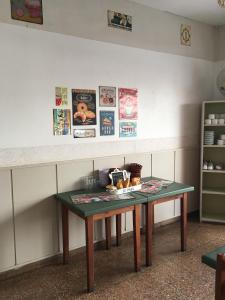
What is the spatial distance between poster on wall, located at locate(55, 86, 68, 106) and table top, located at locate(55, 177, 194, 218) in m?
0.91

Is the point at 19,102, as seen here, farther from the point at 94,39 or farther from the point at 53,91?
the point at 94,39

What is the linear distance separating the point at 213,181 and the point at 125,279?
208 centimetres

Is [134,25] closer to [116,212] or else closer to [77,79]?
[77,79]

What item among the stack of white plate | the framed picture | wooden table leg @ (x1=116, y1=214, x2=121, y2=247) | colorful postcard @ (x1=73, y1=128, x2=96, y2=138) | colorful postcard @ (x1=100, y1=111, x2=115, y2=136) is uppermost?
the framed picture

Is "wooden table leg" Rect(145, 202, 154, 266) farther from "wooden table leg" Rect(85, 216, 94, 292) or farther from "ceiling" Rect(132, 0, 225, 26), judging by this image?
"ceiling" Rect(132, 0, 225, 26)

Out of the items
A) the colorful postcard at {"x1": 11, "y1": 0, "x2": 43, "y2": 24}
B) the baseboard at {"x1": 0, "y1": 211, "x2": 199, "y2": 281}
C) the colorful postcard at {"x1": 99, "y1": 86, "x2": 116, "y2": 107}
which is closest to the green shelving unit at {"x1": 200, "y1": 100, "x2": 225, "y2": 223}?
the baseboard at {"x1": 0, "y1": 211, "x2": 199, "y2": 281}

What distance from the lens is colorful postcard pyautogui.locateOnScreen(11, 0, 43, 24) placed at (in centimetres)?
236

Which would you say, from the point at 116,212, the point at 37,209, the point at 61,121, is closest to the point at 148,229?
the point at 116,212

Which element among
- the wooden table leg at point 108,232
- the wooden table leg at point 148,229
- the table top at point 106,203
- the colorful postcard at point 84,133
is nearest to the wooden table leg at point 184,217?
the table top at point 106,203

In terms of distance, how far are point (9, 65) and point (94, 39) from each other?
94 cm

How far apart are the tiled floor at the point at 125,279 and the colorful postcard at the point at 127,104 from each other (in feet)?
4.95

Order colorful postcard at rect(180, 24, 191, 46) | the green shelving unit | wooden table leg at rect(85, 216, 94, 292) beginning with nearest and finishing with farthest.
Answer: wooden table leg at rect(85, 216, 94, 292) → colorful postcard at rect(180, 24, 191, 46) → the green shelving unit

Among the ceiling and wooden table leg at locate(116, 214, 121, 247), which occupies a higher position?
the ceiling

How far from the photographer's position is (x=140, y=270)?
101 inches
